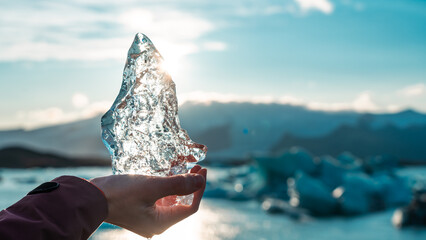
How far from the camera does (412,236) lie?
982cm

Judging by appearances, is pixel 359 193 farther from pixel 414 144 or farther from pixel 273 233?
pixel 414 144

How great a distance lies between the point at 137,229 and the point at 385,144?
4370cm

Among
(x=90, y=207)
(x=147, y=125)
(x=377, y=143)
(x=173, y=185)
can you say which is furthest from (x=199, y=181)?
(x=377, y=143)

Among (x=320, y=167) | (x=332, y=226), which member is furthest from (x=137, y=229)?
(x=320, y=167)

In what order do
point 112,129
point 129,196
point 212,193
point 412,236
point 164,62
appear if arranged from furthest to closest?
point 212,193 < point 412,236 < point 164,62 < point 112,129 < point 129,196

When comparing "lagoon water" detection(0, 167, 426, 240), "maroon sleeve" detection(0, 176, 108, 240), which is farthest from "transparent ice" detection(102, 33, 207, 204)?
"lagoon water" detection(0, 167, 426, 240)

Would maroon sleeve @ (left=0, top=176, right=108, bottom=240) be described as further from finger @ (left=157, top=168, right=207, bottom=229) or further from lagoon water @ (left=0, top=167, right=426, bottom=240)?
lagoon water @ (left=0, top=167, right=426, bottom=240)

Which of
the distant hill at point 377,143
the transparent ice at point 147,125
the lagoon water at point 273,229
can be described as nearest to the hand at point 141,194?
the transparent ice at point 147,125

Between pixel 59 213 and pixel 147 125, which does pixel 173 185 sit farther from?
pixel 147 125

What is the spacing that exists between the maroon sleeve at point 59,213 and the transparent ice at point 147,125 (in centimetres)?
45

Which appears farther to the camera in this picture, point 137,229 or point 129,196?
point 137,229

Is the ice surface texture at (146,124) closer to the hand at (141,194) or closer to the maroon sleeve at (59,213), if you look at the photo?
the hand at (141,194)

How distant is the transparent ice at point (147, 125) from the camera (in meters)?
1.36

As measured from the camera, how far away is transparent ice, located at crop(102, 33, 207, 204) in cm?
136
